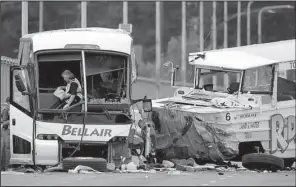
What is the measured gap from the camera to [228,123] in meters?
A: 22.4

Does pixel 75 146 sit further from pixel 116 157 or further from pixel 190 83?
pixel 190 83

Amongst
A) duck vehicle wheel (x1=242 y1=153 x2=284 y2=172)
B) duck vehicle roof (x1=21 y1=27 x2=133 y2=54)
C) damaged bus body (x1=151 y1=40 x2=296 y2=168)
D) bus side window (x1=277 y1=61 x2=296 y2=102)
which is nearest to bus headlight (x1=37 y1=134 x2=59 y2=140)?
duck vehicle roof (x1=21 y1=27 x2=133 y2=54)

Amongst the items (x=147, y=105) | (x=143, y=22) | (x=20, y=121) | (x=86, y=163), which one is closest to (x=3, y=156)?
(x=20, y=121)

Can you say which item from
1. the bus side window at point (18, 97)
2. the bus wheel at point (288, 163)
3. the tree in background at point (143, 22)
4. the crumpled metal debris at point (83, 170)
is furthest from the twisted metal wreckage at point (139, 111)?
the tree in background at point (143, 22)

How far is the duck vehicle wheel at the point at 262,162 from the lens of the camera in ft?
69.7

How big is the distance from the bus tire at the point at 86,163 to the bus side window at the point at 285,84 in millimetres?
6118

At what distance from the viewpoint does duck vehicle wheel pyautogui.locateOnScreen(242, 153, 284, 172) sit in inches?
836

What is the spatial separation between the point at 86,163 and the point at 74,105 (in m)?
1.66

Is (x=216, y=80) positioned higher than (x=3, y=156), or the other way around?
(x=216, y=80)

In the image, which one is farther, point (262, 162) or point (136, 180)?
point (262, 162)

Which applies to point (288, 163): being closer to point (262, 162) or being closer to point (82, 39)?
point (262, 162)

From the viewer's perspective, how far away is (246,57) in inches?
995

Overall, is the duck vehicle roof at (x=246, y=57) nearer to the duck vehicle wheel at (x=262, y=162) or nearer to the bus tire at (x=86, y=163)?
the duck vehicle wheel at (x=262, y=162)

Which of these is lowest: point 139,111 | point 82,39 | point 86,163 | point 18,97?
point 86,163
